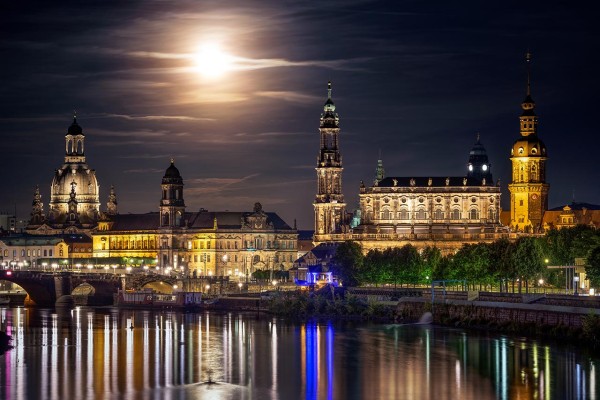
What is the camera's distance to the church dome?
625ft

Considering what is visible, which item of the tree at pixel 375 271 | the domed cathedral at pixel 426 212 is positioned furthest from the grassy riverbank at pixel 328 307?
the domed cathedral at pixel 426 212

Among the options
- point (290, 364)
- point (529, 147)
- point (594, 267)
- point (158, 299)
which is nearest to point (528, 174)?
point (529, 147)

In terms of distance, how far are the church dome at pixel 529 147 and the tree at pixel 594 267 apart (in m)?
79.5

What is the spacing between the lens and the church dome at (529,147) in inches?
7500

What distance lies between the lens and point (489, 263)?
5399 inches

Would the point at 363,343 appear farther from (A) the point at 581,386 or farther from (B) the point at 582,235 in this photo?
(B) the point at 582,235

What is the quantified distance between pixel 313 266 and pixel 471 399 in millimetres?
109354

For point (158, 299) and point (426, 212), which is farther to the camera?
point (426, 212)

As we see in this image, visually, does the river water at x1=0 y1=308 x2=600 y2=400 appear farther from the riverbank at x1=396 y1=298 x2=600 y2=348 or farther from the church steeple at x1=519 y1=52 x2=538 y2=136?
the church steeple at x1=519 y1=52 x2=538 y2=136

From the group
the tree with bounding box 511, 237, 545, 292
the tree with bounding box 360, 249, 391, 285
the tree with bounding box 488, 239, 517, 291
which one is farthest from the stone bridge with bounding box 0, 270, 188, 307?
the tree with bounding box 511, 237, 545, 292

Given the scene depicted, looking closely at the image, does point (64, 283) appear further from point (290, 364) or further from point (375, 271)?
point (290, 364)

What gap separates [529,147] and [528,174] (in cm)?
341

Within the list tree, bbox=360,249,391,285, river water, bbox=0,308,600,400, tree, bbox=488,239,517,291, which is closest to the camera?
river water, bbox=0,308,600,400

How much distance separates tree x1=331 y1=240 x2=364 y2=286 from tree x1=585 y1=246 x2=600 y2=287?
5492 centimetres
